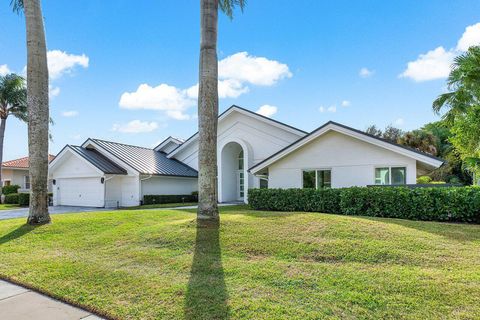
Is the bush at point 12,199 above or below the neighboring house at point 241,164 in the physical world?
below

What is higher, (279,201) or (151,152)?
(151,152)

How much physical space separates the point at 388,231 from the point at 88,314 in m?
6.38

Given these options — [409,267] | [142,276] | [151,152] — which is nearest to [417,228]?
[409,267]

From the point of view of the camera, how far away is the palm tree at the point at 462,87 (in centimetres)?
1355

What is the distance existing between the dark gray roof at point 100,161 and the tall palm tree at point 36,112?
35.6 ft

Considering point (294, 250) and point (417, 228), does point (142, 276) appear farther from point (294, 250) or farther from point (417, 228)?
point (417, 228)

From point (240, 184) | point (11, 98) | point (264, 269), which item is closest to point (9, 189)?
point (11, 98)

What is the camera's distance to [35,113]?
10438 millimetres

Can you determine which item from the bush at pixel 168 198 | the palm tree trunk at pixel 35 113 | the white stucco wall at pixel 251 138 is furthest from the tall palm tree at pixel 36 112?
the white stucco wall at pixel 251 138

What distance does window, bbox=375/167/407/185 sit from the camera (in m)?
15.0

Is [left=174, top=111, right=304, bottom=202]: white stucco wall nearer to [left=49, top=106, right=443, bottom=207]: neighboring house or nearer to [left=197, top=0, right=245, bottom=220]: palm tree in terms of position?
[left=49, top=106, right=443, bottom=207]: neighboring house

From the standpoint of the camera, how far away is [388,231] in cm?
727

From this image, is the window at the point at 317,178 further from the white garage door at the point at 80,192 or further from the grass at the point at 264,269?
the white garage door at the point at 80,192

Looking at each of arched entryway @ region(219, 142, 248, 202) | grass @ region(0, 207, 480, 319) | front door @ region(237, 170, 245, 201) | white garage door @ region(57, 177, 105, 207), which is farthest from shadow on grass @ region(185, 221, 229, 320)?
white garage door @ region(57, 177, 105, 207)
